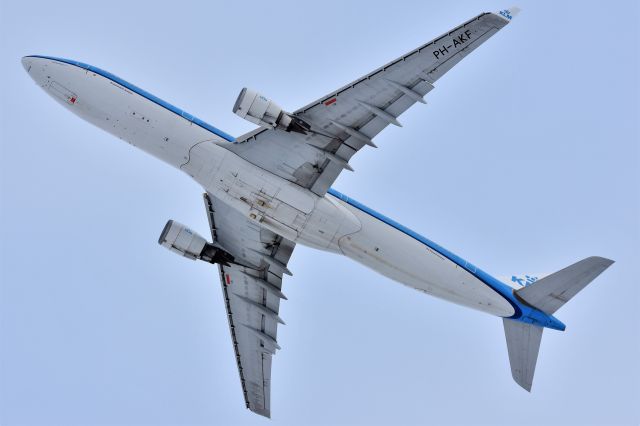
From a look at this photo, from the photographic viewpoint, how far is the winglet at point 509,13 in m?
39.5

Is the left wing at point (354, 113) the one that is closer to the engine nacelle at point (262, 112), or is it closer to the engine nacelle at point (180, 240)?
the engine nacelle at point (262, 112)

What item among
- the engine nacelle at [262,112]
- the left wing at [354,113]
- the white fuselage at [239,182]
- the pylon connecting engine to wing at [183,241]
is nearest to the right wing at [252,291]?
the pylon connecting engine to wing at [183,241]

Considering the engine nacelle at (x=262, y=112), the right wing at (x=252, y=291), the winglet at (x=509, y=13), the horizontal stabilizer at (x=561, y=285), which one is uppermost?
the winglet at (x=509, y=13)

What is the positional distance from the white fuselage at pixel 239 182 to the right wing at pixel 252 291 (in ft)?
17.3

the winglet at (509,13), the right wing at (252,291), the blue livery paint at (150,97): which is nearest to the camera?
the winglet at (509,13)

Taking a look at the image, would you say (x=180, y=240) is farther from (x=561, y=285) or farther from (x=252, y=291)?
(x=561, y=285)

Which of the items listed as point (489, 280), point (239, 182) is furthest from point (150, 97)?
point (489, 280)

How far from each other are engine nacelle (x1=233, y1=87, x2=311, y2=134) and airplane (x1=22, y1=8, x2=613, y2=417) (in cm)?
5

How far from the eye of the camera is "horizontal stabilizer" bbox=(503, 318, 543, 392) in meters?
51.9

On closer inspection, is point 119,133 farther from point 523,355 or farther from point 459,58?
point 523,355

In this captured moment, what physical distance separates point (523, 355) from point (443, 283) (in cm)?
789

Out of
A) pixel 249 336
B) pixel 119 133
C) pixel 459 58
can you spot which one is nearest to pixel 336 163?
pixel 459 58

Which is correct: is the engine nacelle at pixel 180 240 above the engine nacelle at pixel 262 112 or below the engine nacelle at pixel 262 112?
below

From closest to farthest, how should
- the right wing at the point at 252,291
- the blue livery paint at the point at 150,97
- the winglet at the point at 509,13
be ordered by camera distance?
1. the winglet at the point at 509,13
2. the blue livery paint at the point at 150,97
3. the right wing at the point at 252,291
